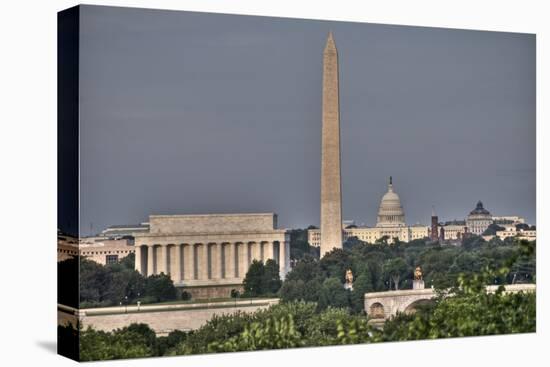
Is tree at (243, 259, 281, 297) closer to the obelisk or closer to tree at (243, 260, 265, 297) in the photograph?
tree at (243, 260, 265, 297)

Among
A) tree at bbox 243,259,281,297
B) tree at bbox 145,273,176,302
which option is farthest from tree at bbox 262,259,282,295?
tree at bbox 145,273,176,302

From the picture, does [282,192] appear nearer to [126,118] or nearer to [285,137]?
[285,137]

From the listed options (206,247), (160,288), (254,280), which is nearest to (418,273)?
(254,280)

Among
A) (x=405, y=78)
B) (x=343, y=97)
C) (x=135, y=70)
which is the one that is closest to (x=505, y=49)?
(x=405, y=78)

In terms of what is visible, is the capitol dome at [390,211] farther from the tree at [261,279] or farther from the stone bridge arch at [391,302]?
the tree at [261,279]

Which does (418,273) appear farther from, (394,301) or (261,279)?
(261,279)
